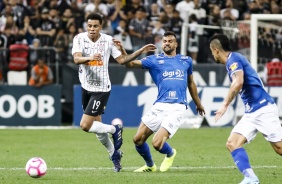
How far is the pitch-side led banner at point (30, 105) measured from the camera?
900 inches

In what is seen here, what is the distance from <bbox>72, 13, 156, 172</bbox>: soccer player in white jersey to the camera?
13205 mm

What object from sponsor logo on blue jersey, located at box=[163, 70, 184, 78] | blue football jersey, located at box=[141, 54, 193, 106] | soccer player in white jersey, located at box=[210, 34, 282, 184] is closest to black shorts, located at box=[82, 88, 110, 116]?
blue football jersey, located at box=[141, 54, 193, 106]

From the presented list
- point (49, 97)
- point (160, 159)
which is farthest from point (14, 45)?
point (160, 159)

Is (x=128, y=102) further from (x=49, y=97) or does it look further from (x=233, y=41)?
(x=233, y=41)

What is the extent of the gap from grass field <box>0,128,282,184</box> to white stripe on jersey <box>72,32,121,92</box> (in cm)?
134

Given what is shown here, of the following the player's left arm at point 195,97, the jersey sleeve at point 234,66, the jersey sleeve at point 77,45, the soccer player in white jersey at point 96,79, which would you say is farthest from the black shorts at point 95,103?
the jersey sleeve at point 234,66

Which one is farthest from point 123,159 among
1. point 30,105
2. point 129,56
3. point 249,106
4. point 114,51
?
point 30,105

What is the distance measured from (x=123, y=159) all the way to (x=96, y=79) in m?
2.23

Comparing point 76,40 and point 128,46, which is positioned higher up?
point 76,40

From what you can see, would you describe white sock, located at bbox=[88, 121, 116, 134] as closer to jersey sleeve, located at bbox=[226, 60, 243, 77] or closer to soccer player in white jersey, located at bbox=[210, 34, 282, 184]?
soccer player in white jersey, located at bbox=[210, 34, 282, 184]

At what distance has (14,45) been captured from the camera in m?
23.5

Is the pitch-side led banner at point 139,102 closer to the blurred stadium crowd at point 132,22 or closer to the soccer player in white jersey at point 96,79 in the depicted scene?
the blurred stadium crowd at point 132,22

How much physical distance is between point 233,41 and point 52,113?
5.56 meters

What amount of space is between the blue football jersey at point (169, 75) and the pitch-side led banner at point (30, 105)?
10268mm
